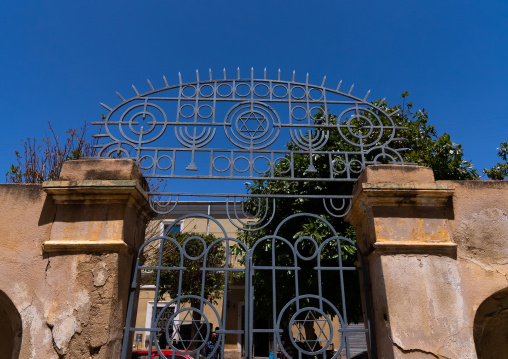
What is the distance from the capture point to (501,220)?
3068 millimetres

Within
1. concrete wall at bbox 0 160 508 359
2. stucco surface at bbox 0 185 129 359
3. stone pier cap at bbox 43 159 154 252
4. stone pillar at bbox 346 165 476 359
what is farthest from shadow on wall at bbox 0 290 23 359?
stone pillar at bbox 346 165 476 359

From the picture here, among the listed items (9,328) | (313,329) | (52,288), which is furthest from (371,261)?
(9,328)

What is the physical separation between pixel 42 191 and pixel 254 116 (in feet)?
6.94

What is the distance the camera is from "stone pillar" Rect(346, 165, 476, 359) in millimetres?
2734

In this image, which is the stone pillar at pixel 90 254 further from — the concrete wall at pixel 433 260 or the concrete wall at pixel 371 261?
the concrete wall at pixel 433 260

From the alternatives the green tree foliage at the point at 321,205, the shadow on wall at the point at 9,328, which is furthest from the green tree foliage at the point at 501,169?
the shadow on wall at the point at 9,328

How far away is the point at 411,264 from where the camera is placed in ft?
9.64

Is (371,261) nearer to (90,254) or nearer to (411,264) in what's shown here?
(411,264)

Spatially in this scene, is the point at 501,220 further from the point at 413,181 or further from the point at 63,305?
the point at 63,305

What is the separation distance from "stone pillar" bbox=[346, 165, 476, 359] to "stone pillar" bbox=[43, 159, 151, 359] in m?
2.15

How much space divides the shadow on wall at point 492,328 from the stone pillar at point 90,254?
3094mm

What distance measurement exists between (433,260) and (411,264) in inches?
7.4

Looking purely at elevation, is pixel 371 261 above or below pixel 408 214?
below

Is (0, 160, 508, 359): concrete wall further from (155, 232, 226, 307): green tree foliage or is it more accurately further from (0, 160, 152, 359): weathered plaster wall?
(155, 232, 226, 307): green tree foliage
